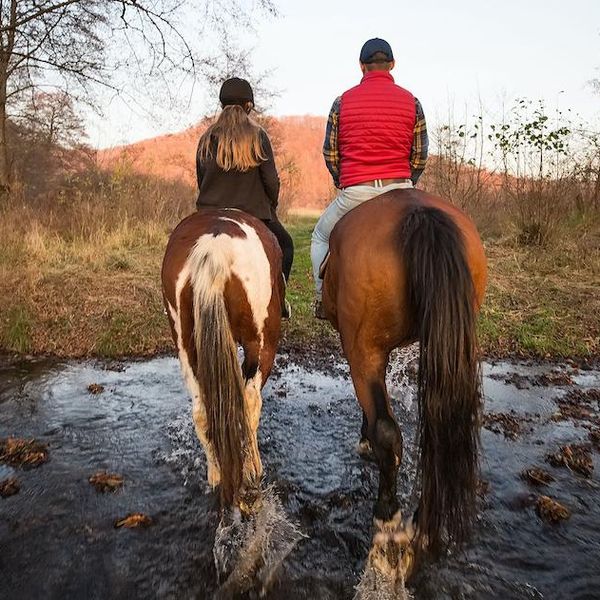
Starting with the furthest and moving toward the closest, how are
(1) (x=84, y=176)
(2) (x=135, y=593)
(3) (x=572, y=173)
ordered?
(1) (x=84, y=176), (3) (x=572, y=173), (2) (x=135, y=593)

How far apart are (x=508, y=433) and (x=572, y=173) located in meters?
8.87

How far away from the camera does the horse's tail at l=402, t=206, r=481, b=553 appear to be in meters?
2.31

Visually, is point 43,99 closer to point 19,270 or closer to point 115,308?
point 19,270

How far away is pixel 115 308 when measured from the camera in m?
7.44

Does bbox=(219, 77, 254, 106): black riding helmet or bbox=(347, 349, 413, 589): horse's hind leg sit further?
bbox=(219, 77, 254, 106): black riding helmet

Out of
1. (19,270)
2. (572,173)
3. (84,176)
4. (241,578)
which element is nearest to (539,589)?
(241,578)

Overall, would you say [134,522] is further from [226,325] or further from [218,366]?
[226,325]

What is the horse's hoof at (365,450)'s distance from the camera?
3926 millimetres

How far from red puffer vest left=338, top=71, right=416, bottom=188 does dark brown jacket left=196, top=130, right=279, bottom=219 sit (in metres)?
0.72

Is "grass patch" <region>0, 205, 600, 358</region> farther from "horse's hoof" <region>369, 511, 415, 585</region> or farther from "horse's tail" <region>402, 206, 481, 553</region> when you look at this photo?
"horse's tail" <region>402, 206, 481, 553</region>

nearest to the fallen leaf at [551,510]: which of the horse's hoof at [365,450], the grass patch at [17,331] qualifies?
the horse's hoof at [365,450]

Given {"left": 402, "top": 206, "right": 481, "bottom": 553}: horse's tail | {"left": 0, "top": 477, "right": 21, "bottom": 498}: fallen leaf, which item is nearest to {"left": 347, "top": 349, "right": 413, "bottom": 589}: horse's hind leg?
{"left": 402, "top": 206, "right": 481, "bottom": 553}: horse's tail

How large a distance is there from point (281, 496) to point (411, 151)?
98.2 inches

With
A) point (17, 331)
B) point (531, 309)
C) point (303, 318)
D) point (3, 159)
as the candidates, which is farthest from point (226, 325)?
point (3, 159)
